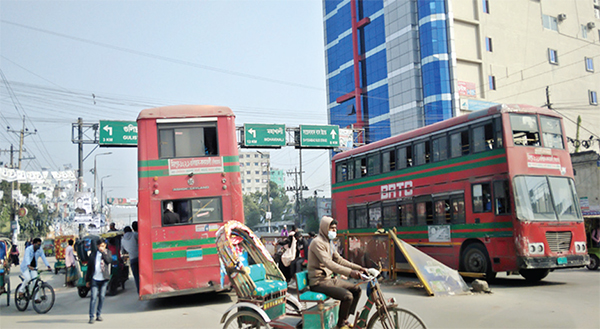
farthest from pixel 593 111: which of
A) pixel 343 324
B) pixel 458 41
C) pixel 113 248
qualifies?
pixel 343 324

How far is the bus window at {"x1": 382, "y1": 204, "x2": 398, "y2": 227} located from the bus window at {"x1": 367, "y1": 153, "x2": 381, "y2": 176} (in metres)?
1.34

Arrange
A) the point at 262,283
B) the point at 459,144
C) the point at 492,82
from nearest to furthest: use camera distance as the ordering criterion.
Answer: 1. the point at 262,283
2. the point at 459,144
3. the point at 492,82

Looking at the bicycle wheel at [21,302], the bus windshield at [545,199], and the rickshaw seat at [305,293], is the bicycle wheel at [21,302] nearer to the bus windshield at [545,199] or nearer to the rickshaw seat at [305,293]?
the rickshaw seat at [305,293]

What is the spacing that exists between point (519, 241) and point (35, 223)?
71.3 metres

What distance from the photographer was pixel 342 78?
59062 mm

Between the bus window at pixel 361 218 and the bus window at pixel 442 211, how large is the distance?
3620 mm

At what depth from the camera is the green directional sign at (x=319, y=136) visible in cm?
3103

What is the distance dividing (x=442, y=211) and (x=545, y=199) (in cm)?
300

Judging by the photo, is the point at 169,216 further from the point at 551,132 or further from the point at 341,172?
the point at 551,132

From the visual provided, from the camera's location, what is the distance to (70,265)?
1856 cm

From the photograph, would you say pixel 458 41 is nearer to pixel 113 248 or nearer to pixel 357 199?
pixel 357 199

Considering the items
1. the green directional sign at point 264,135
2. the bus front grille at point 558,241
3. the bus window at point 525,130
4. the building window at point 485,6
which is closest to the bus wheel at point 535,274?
the bus front grille at point 558,241

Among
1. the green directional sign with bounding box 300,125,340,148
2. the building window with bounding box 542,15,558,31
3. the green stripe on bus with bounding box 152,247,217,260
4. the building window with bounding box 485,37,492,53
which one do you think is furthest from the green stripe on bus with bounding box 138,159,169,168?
the building window with bounding box 542,15,558,31

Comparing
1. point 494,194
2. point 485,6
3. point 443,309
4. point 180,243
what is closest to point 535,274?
point 494,194
